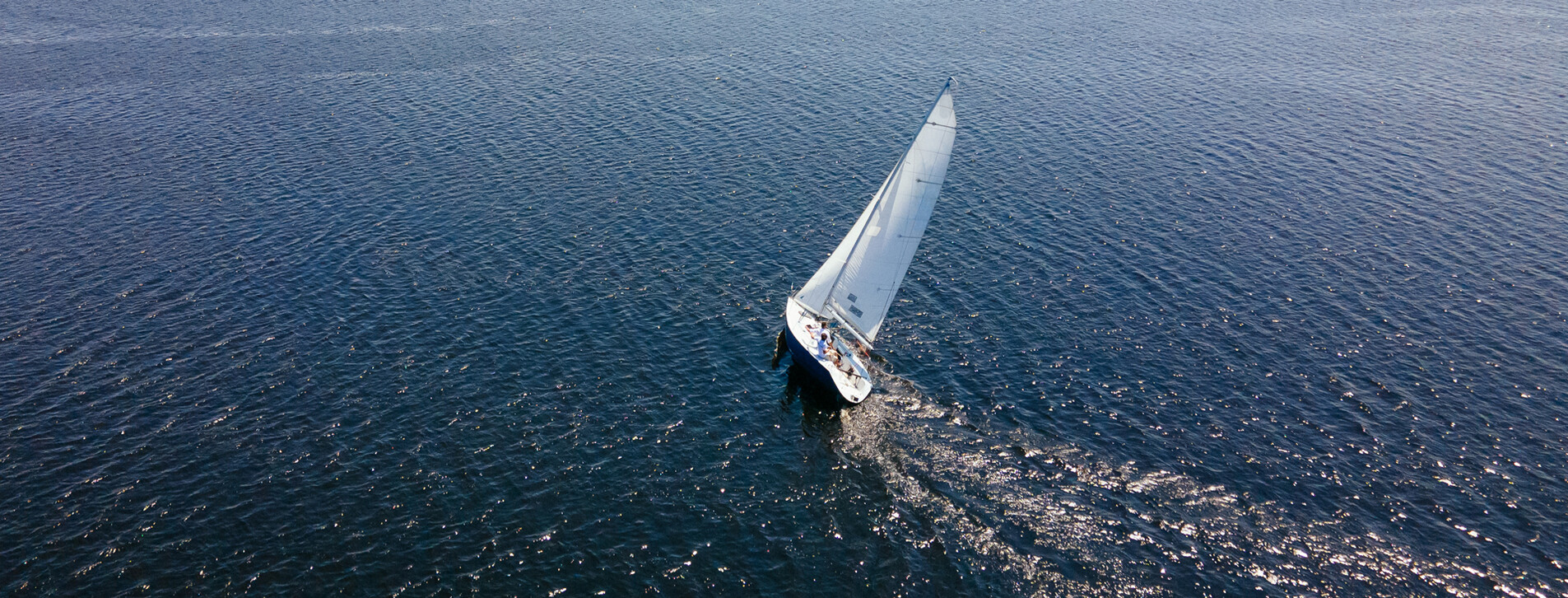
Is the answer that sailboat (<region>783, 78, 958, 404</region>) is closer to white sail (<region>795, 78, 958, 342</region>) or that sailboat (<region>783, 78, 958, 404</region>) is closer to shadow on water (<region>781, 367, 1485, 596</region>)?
white sail (<region>795, 78, 958, 342</region>)

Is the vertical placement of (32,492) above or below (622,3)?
below

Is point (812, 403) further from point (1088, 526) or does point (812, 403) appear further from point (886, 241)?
point (1088, 526)

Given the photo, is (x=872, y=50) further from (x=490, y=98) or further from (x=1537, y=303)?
(x=1537, y=303)

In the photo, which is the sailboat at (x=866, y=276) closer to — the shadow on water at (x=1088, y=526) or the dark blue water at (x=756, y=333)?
the dark blue water at (x=756, y=333)

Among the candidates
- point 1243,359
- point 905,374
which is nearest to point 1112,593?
point 905,374

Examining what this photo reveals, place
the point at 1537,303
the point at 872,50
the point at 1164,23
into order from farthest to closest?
the point at 1164,23
the point at 872,50
the point at 1537,303

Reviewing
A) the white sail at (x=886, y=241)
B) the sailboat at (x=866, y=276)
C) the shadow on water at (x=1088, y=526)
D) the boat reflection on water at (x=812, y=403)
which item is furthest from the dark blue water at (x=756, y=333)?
the white sail at (x=886, y=241)
